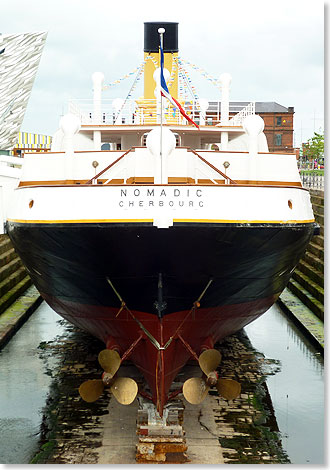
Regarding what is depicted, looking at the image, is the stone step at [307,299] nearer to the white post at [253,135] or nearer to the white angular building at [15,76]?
the white post at [253,135]

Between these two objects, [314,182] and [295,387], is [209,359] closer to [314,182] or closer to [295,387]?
[295,387]

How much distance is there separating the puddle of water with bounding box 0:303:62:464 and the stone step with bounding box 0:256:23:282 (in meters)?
1.86

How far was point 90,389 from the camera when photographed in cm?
946

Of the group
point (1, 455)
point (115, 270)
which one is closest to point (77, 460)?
point (1, 455)

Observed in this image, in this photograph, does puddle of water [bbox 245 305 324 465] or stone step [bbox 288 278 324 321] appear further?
stone step [bbox 288 278 324 321]

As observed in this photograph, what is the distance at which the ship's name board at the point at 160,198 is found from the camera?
352 inches

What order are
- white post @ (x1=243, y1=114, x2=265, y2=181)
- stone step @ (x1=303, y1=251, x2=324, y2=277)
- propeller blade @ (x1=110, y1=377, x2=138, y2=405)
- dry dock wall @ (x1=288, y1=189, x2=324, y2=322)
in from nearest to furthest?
propeller blade @ (x1=110, y1=377, x2=138, y2=405) → white post @ (x1=243, y1=114, x2=265, y2=181) → dry dock wall @ (x1=288, y1=189, x2=324, y2=322) → stone step @ (x1=303, y1=251, x2=324, y2=277)

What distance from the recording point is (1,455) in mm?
9594

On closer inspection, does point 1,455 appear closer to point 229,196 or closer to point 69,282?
point 69,282

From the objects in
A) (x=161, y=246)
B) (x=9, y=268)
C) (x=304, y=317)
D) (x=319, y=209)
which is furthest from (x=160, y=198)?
(x=319, y=209)

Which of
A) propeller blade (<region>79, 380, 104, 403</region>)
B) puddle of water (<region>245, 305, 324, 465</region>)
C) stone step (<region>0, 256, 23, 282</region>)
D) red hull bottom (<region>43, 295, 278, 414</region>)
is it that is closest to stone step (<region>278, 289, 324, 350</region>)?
puddle of water (<region>245, 305, 324, 465</region>)

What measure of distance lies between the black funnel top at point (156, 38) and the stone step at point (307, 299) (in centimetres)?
769

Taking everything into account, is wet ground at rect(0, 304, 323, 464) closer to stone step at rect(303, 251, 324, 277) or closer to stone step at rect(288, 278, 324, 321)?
stone step at rect(288, 278, 324, 321)

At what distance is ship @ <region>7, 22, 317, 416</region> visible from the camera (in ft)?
29.9
